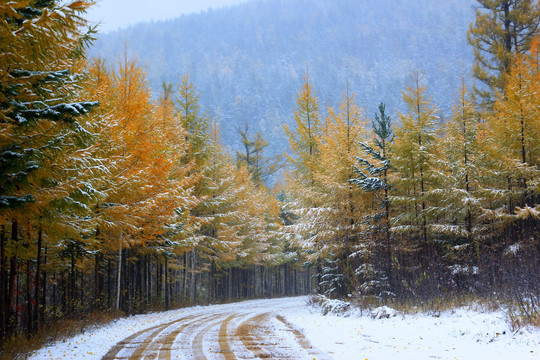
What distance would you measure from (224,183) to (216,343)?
18089 mm

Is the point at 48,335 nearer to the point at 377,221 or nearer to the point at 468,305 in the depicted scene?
the point at 468,305

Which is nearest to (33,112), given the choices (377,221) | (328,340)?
(328,340)

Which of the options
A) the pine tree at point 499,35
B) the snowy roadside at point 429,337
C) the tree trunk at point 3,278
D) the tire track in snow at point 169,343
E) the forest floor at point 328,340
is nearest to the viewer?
the snowy roadside at point 429,337

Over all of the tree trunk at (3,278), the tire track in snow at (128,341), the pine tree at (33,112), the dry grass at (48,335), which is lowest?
the tire track in snow at (128,341)

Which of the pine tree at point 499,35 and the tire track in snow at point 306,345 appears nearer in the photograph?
the tire track in snow at point 306,345

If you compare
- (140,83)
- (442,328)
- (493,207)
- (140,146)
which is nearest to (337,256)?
(493,207)

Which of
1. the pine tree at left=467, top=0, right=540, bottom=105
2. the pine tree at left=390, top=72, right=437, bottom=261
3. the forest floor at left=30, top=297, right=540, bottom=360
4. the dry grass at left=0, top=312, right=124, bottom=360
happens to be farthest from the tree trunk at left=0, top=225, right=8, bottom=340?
the pine tree at left=467, top=0, right=540, bottom=105

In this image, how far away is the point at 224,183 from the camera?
27344mm

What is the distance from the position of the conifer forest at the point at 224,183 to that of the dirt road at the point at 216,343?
2.93 meters

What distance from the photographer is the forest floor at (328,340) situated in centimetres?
806

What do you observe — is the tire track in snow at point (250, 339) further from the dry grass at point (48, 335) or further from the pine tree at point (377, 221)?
the pine tree at point (377, 221)

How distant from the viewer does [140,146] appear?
46.8ft

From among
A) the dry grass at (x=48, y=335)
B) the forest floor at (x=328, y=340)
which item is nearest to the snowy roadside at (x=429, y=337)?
the forest floor at (x=328, y=340)

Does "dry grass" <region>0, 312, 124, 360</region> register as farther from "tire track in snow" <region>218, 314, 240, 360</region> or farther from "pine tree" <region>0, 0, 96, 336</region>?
"tire track in snow" <region>218, 314, 240, 360</region>
